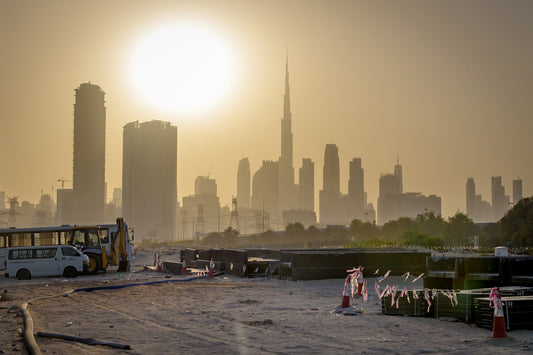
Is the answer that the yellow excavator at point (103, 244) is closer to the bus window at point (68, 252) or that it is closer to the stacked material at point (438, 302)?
the bus window at point (68, 252)

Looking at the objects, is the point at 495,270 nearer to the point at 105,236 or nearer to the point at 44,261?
the point at 44,261

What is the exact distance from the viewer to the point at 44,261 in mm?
34219

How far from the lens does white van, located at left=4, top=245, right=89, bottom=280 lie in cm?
3416

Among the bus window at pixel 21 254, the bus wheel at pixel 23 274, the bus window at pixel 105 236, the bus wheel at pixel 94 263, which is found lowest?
the bus wheel at pixel 23 274

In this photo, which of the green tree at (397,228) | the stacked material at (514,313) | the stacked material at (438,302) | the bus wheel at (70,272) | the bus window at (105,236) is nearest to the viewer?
the stacked material at (514,313)

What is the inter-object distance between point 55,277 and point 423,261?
20279 millimetres

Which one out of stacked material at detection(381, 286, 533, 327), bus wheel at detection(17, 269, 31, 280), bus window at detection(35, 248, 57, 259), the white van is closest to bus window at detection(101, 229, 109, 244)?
the white van

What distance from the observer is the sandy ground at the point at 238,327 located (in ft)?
40.1

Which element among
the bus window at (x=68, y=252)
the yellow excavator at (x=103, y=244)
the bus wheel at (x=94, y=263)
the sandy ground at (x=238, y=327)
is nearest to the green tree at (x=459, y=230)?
the yellow excavator at (x=103, y=244)

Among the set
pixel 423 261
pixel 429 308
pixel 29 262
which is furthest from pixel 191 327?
pixel 29 262

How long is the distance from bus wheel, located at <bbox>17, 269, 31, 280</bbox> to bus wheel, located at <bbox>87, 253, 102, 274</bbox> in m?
3.66

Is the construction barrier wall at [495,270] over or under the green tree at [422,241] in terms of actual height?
over

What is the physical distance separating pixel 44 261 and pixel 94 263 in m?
3.46

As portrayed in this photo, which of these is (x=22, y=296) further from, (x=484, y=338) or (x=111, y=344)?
(x=484, y=338)
